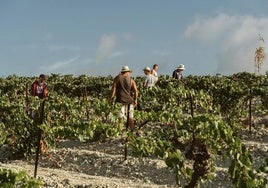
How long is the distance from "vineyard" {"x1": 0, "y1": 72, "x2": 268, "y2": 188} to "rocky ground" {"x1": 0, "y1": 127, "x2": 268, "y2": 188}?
0.06ft

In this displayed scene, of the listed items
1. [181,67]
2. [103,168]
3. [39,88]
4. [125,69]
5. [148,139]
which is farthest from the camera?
[181,67]

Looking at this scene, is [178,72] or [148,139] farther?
[178,72]

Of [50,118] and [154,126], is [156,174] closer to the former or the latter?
[50,118]

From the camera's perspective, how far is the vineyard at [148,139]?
6.20m

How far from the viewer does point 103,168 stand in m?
9.81

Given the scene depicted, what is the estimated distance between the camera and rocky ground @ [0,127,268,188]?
8609mm

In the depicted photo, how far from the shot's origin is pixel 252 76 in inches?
835

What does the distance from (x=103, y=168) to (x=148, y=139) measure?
269 cm

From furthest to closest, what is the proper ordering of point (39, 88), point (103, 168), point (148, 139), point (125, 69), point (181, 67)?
1. point (181, 67)
2. point (39, 88)
3. point (125, 69)
4. point (103, 168)
5. point (148, 139)

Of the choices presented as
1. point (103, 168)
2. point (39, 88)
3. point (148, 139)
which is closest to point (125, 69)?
point (39, 88)

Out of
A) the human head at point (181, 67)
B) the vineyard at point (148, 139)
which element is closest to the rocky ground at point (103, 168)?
the vineyard at point (148, 139)

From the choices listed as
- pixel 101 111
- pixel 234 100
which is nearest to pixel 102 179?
pixel 101 111

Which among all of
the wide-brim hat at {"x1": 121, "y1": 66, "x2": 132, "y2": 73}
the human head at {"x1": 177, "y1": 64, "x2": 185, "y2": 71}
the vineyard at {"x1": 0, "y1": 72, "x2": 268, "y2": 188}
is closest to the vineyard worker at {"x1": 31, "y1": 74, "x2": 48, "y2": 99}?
the vineyard at {"x1": 0, "y1": 72, "x2": 268, "y2": 188}

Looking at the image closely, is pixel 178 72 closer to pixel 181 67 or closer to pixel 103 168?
pixel 181 67
